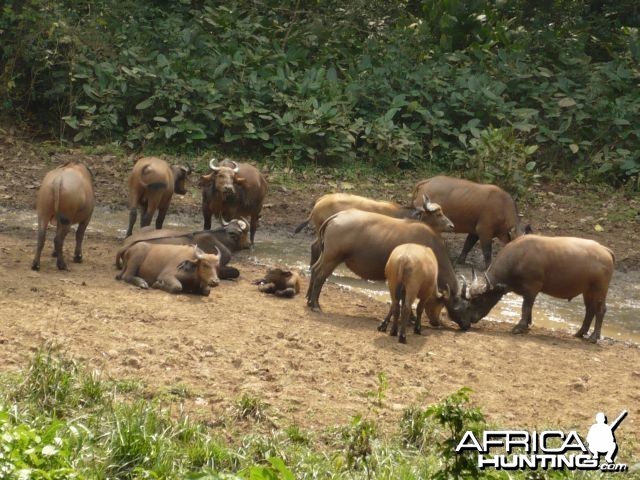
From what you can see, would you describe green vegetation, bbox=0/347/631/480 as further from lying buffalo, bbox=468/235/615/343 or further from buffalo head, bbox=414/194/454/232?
buffalo head, bbox=414/194/454/232

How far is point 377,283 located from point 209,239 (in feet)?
7.02

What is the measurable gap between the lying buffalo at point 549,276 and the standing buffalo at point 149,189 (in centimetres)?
406

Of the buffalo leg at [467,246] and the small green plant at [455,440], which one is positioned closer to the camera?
the small green plant at [455,440]

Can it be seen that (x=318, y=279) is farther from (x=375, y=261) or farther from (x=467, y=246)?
(x=467, y=246)

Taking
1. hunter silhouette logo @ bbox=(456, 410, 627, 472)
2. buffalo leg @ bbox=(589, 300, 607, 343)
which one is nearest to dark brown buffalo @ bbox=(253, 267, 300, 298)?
buffalo leg @ bbox=(589, 300, 607, 343)

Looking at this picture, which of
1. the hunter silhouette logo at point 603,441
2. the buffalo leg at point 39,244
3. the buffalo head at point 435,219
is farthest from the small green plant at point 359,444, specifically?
the buffalo head at point 435,219

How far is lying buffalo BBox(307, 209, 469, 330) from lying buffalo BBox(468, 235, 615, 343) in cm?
35

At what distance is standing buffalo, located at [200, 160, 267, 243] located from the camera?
46.2ft

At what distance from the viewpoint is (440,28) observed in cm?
2111

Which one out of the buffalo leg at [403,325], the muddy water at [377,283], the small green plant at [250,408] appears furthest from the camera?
the muddy water at [377,283]

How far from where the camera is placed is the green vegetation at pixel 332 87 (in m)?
18.2

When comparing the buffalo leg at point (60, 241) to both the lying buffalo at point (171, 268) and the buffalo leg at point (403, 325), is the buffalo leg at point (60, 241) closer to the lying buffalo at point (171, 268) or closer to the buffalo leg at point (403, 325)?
the lying buffalo at point (171, 268)

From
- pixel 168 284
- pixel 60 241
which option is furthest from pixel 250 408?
pixel 60 241

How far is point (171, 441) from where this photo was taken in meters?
6.66
